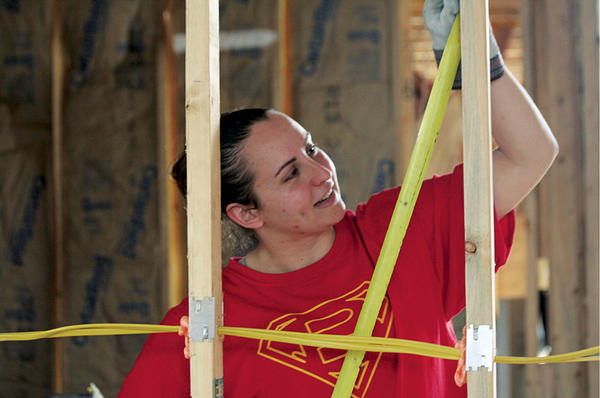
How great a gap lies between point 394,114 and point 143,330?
2093 millimetres

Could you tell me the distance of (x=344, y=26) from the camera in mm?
3047

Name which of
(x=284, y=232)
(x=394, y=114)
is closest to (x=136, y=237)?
(x=394, y=114)

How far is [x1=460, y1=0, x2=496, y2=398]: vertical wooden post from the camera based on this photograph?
0.95 metres

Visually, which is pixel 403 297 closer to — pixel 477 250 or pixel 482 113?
pixel 477 250

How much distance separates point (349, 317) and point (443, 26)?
1.99ft

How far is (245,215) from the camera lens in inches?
59.9

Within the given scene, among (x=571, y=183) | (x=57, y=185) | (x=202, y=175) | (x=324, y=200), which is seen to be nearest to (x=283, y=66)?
(x=57, y=185)

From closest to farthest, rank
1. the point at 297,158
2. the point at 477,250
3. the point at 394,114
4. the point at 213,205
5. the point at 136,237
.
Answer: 1. the point at 477,250
2. the point at 213,205
3. the point at 297,158
4. the point at 394,114
5. the point at 136,237

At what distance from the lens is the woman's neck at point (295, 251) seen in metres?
1.48

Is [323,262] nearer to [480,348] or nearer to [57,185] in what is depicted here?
[480,348]

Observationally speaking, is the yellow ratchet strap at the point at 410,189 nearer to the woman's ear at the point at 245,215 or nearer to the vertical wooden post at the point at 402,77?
the woman's ear at the point at 245,215

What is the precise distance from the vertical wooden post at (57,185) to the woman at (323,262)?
6.53 feet

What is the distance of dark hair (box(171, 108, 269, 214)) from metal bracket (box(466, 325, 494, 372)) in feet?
2.20

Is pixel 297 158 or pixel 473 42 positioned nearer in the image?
pixel 473 42
